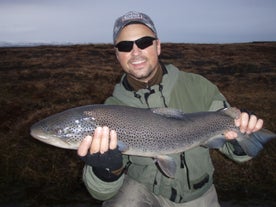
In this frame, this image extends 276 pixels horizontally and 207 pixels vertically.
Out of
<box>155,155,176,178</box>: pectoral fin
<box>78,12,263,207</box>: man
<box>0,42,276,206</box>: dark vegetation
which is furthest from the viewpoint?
<box>0,42,276,206</box>: dark vegetation

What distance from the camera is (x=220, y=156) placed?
11.1 meters

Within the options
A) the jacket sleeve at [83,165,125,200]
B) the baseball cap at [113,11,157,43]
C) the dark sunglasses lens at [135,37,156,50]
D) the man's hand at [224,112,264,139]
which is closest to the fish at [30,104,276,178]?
the man's hand at [224,112,264,139]

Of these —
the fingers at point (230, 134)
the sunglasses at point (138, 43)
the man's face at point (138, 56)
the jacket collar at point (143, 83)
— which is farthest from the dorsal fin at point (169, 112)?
the sunglasses at point (138, 43)

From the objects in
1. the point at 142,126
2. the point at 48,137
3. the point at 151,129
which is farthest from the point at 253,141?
the point at 48,137

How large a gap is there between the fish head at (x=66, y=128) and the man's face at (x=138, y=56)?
3.99 ft

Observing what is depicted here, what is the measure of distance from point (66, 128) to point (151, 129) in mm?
1173

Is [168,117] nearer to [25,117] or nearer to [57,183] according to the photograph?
[57,183]

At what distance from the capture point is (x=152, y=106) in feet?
17.0

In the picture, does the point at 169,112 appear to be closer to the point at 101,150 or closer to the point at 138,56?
the point at 138,56

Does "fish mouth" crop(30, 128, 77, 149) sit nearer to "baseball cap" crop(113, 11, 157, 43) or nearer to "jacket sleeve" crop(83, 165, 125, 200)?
"jacket sleeve" crop(83, 165, 125, 200)

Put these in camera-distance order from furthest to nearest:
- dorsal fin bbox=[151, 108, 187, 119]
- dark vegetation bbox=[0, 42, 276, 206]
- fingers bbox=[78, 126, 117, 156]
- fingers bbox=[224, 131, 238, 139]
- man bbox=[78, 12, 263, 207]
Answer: dark vegetation bbox=[0, 42, 276, 206]
fingers bbox=[224, 131, 238, 139]
man bbox=[78, 12, 263, 207]
dorsal fin bbox=[151, 108, 187, 119]
fingers bbox=[78, 126, 117, 156]

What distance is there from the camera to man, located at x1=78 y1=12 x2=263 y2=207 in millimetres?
4992

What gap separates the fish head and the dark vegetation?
16.6 feet

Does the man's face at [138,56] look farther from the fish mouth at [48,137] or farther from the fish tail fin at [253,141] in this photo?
the fish tail fin at [253,141]
